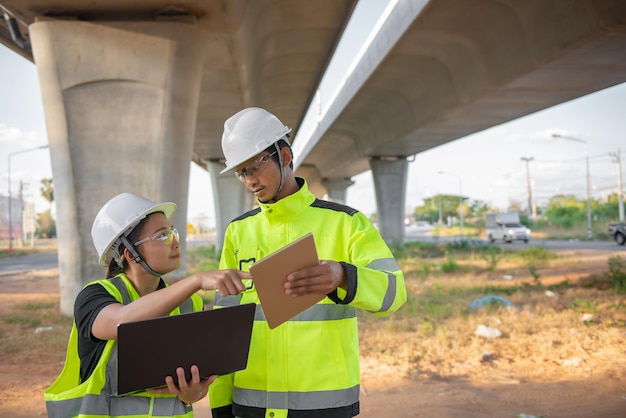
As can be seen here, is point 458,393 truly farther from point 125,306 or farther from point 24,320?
point 24,320

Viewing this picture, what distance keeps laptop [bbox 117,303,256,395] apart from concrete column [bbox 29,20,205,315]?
28.2 ft

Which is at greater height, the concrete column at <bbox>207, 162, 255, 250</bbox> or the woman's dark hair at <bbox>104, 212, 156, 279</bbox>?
the concrete column at <bbox>207, 162, 255, 250</bbox>

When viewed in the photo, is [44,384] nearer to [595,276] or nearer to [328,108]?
[595,276]

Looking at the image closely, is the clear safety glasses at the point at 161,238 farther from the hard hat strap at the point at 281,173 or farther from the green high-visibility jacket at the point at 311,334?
the hard hat strap at the point at 281,173

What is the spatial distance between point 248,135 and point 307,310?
0.86 metres

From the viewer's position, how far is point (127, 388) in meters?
2.14

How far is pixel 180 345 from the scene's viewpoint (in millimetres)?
2146

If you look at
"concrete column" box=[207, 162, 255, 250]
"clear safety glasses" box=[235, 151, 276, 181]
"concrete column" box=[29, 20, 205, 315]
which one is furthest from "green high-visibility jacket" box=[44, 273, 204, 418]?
"concrete column" box=[207, 162, 255, 250]

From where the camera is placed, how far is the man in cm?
247

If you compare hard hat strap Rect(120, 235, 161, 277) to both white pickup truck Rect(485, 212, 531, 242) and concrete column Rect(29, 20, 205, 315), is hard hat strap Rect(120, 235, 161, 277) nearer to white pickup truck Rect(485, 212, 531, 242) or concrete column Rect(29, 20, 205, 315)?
concrete column Rect(29, 20, 205, 315)

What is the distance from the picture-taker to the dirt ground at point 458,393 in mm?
5598

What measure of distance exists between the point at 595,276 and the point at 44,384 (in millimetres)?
A: 13318

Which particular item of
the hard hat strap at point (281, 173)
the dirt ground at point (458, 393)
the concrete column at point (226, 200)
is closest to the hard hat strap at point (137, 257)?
the hard hat strap at point (281, 173)

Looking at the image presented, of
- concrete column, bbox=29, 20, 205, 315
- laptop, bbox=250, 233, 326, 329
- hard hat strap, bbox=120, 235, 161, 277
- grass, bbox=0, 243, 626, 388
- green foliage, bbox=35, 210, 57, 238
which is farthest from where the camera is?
green foliage, bbox=35, 210, 57, 238
